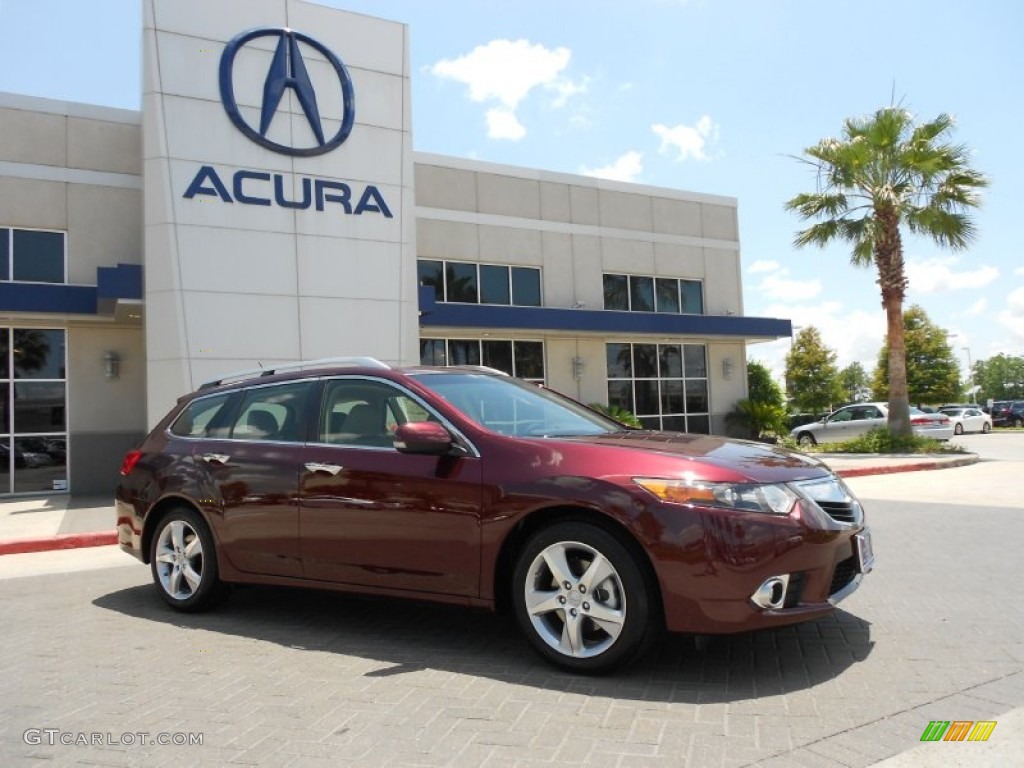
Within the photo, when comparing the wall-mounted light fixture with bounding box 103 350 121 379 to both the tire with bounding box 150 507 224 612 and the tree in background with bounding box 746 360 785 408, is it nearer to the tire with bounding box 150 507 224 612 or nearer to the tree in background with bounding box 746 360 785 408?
the tire with bounding box 150 507 224 612

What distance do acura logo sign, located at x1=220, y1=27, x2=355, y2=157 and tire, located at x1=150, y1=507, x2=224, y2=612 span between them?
10.1m

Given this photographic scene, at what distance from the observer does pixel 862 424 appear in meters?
24.9

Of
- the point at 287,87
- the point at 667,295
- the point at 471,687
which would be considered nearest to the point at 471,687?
the point at 471,687

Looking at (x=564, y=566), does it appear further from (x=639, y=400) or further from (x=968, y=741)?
(x=639, y=400)

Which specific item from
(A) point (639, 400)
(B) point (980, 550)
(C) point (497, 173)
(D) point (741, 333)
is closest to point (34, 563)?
(B) point (980, 550)

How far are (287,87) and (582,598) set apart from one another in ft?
42.9

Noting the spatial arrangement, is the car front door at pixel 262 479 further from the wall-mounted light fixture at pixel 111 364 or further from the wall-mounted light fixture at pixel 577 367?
the wall-mounted light fixture at pixel 577 367

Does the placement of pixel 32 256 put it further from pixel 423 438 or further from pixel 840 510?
pixel 840 510

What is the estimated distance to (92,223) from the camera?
603 inches

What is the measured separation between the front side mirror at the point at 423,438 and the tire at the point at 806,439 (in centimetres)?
2369

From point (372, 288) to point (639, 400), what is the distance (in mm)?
9104

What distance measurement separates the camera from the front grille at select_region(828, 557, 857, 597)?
4039 mm

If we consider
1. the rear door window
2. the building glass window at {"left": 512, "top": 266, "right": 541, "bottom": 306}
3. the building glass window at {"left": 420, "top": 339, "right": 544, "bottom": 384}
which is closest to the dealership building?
the building glass window at {"left": 420, "top": 339, "right": 544, "bottom": 384}

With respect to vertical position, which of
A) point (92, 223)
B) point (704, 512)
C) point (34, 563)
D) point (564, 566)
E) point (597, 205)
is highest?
point (597, 205)
